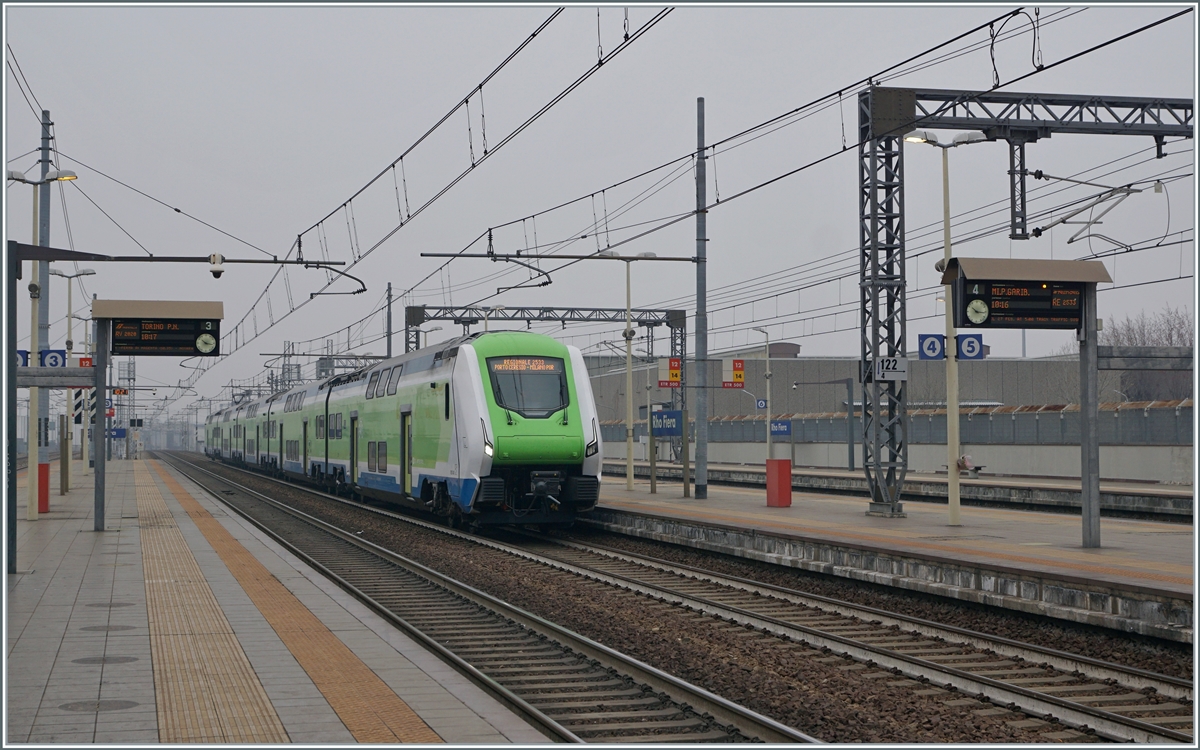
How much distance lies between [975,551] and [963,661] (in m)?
5.24

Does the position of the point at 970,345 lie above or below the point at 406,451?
above

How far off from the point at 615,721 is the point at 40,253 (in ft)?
35.3

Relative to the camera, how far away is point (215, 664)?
9.47 m

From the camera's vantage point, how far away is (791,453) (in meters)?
51.7

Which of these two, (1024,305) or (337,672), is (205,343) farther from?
(1024,305)

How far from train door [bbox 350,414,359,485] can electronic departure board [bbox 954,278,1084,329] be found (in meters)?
18.9

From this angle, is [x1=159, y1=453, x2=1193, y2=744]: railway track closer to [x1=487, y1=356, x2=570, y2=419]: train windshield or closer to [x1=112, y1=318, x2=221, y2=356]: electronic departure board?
[x1=487, y1=356, x2=570, y2=419]: train windshield

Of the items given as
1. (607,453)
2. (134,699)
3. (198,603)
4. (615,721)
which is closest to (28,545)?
(198,603)

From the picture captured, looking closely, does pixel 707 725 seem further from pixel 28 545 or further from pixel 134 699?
pixel 28 545

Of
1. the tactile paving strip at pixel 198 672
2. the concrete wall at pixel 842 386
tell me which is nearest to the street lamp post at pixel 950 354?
the tactile paving strip at pixel 198 672

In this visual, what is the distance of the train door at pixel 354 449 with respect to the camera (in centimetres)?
3183

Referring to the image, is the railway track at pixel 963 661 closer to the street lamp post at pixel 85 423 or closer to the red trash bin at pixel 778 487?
the red trash bin at pixel 778 487

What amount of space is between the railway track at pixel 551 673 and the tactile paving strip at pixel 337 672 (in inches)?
33.2

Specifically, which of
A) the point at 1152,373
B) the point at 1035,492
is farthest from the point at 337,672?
the point at 1152,373
